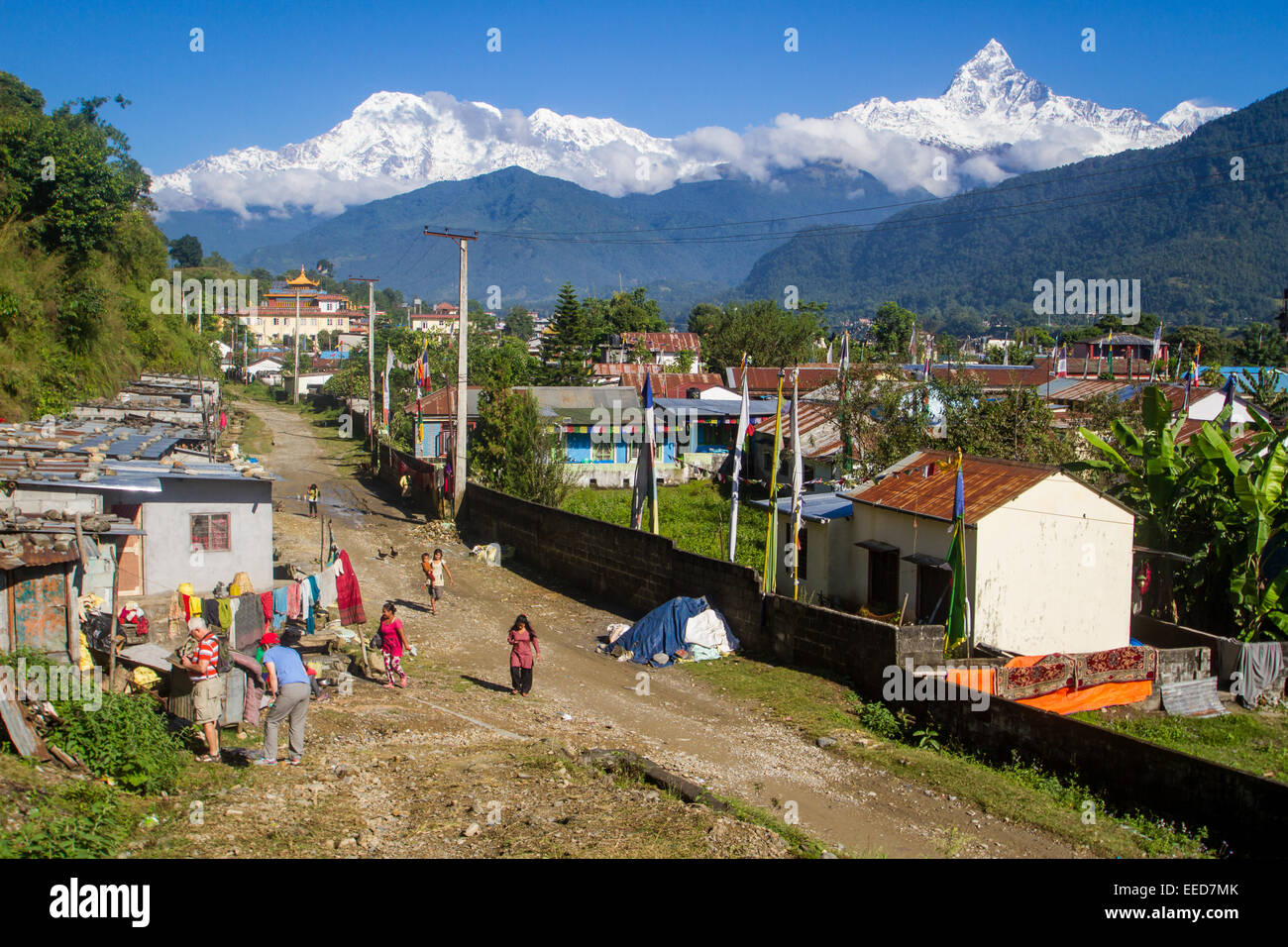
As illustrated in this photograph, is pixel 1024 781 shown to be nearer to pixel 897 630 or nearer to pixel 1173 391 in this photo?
pixel 897 630

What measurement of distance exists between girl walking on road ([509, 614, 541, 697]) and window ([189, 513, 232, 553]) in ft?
23.3

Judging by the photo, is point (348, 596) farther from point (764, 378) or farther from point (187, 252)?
point (187, 252)

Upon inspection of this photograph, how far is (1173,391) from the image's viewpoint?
40.4 metres

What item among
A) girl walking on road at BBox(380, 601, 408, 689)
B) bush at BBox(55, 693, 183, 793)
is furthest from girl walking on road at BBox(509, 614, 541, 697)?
bush at BBox(55, 693, 183, 793)

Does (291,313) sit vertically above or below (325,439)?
above

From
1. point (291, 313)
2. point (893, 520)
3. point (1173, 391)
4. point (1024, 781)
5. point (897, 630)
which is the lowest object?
point (1024, 781)

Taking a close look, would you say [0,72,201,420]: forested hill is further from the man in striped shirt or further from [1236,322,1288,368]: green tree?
[1236,322,1288,368]: green tree

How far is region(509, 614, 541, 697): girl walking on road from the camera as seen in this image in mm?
14445

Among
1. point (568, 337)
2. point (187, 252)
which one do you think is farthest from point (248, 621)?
point (187, 252)

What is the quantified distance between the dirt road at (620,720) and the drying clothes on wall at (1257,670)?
321 inches

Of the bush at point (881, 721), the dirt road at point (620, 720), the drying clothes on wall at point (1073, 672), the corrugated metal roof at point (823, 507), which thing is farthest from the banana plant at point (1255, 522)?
the dirt road at point (620, 720)

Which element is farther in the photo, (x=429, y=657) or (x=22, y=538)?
(x=429, y=657)
